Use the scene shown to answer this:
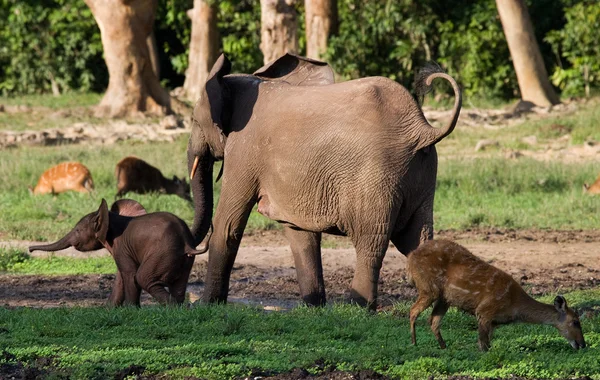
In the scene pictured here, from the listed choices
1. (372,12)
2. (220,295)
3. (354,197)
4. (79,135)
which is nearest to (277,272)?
(220,295)

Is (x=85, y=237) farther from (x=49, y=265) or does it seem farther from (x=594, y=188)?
(x=594, y=188)

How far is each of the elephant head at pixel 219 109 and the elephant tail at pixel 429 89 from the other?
3.60 ft

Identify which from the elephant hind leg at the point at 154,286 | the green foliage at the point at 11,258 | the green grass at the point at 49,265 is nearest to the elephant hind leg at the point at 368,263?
the elephant hind leg at the point at 154,286

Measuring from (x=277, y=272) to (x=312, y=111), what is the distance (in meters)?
3.22

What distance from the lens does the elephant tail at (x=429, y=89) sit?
8648 mm

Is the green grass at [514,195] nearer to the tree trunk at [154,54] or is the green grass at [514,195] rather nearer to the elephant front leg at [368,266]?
the elephant front leg at [368,266]

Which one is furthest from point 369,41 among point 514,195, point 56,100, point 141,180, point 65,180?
point 65,180

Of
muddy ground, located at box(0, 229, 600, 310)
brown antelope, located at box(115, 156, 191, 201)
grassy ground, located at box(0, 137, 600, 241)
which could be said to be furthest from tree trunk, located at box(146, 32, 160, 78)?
muddy ground, located at box(0, 229, 600, 310)

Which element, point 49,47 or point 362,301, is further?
point 49,47

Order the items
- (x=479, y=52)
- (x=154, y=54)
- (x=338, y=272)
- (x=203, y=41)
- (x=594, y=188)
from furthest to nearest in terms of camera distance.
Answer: (x=154, y=54) < (x=203, y=41) < (x=479, y=52) < (x=594, y=188) < (x=338, y=272)

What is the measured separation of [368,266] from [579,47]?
59.6ft

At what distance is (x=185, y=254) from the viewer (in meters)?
9.38

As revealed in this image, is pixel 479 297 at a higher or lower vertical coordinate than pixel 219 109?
lower

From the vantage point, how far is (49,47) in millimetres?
31625
